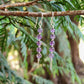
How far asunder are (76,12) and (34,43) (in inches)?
19.0

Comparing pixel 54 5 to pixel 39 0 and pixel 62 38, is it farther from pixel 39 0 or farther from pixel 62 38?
pixel 62 38

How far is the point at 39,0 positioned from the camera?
825 millimetres

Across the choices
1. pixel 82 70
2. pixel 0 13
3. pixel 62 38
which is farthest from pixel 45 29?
pixel 82 70

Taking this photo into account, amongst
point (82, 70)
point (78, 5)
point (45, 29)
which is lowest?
point (82, 70)

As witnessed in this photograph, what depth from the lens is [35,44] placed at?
1.10m

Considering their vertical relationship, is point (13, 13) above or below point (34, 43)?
above

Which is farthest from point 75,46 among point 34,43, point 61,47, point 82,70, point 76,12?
point 76,12

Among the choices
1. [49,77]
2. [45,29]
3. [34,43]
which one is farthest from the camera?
[49,77]

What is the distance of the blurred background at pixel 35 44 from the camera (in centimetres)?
92

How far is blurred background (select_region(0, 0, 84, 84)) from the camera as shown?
92 centimetres

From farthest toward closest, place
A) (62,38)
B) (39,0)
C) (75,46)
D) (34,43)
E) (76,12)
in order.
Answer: (75,46) → (62,38) → (34,43) → (39,0) → (76,12)

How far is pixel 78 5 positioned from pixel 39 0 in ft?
0.63

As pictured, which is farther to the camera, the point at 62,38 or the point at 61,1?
the point at 62,38

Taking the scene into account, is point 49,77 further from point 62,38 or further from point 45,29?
point 45,29
